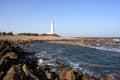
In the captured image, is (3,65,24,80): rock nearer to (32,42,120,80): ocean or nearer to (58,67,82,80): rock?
(58,67,82,80): rock

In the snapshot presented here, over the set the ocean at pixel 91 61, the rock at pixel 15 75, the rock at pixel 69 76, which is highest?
the rock at pixel 15 75

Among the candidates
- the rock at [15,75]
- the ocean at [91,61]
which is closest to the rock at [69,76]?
the rock at [15,75]

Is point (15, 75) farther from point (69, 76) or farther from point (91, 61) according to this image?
point (91, 61)

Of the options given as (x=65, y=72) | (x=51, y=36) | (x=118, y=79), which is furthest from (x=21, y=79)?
(x=51, y=36)

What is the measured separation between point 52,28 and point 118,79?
86.9 metres

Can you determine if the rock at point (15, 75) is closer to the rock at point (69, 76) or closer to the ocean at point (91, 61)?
the rock at point (69, 76)

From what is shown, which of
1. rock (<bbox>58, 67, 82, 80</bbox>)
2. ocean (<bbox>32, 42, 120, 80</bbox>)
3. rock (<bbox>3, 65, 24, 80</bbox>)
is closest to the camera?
rock (<bbox>3, 65, 24, 80</bbox>)

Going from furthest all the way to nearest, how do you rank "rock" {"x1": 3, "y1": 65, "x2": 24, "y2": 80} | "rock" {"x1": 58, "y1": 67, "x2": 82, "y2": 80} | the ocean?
the ocean, "rock" {"x1": 58, "y1": 67, "x2": 82, "y2": 80}, "rock" {"x1": 3, "y1": 65, "x2": 24, "y2": 80}

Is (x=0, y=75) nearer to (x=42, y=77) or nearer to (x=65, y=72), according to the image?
(x=42, y=77)

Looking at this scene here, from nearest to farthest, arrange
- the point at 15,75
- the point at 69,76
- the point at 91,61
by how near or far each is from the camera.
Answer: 1. the point at 15,75
2. the point at 69,76
3. the point at 91,61

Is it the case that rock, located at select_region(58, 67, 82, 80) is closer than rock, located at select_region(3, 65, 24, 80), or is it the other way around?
rock, located at select_region(3, 65, 24, 80)

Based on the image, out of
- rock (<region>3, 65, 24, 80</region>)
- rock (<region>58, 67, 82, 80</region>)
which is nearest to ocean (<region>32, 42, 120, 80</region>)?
rock (<region>58, 67, 82, 80</region>)

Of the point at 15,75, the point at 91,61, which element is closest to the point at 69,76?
the point at 15,75

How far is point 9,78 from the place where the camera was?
8281 millimetres
